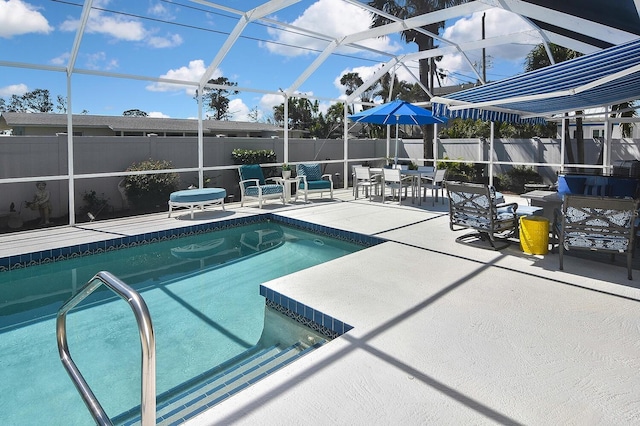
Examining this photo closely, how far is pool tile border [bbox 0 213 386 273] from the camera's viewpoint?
581 cm

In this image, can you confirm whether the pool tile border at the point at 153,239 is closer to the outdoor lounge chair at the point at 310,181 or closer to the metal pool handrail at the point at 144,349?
the outdoor lounge chair at the point at 310,181

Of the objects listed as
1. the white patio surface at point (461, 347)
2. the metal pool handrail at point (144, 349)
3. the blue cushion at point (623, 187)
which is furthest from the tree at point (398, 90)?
the metal pool handrail at point (144, 349)

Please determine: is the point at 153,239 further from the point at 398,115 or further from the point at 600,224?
the point at 600,224

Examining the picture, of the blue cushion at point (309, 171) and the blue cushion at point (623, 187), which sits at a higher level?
the blue cushion at point (309, 171)

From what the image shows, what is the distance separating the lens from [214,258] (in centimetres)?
659

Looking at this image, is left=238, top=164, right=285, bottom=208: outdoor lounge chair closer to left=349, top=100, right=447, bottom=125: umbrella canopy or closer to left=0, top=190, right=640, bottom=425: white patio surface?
left=349, top=100, right=447, bottom=125: umbrella canopy

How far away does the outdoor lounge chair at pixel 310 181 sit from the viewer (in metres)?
10.5

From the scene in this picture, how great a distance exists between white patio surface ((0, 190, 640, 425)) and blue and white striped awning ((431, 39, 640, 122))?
216 cm

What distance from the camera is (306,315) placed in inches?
152

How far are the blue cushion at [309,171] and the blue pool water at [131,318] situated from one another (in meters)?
3.61

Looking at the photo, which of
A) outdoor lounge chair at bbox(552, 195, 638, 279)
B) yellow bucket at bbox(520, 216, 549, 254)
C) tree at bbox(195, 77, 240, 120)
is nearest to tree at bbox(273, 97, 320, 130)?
tree at bbox(195, 77, 240, 120)

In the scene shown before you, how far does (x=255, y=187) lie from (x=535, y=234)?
6032mm

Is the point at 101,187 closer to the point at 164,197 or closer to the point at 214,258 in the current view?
the point at 164,197

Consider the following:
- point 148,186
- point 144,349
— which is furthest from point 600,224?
point 148,186
